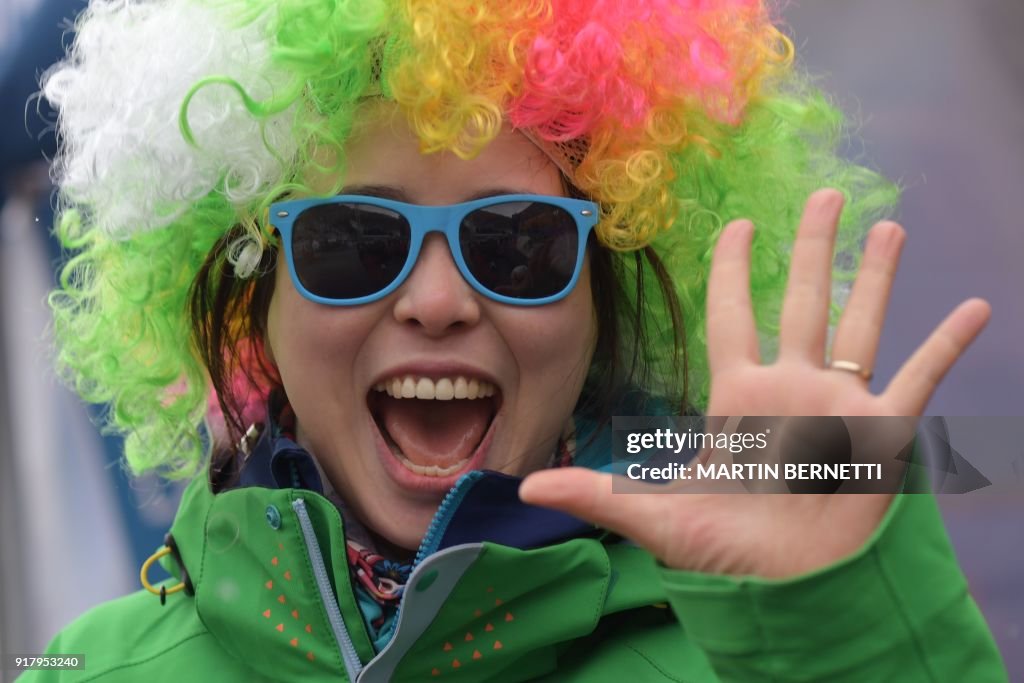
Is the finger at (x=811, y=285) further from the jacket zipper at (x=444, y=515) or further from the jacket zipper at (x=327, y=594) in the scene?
the jacket zipper at (x=327, y=594)

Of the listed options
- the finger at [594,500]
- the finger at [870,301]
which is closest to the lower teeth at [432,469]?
the finger at [594,500]

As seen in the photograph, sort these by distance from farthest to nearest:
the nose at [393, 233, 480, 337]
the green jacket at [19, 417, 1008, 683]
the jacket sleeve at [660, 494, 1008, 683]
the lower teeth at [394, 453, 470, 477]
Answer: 1. the lower teeth at [394, 453, 470, 477]
2. the nose at [393, 233, 480, 337]
3. the green jacket at [19, 417, 1008, 683]
4. the jacket sleeve at [660, 494, 1008, 683]

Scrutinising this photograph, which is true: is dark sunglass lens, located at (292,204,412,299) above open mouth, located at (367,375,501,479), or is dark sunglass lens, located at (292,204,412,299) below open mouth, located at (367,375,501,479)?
above

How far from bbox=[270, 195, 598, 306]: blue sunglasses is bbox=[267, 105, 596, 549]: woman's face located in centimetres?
2

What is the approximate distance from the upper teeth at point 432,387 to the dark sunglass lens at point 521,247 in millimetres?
165

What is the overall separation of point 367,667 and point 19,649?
6.30 ft

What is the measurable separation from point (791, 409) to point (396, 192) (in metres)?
0.79

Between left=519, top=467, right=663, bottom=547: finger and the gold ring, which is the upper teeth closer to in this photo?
left=519, top=467, right=663, bottom=547: finger

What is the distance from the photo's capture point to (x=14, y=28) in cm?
286

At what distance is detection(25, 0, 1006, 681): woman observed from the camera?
163 centimetres

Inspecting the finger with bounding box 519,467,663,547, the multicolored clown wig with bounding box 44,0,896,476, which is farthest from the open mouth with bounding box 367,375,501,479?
the finger with bounding box 519,467,663,547

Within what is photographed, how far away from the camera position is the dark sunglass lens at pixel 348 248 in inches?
67.5

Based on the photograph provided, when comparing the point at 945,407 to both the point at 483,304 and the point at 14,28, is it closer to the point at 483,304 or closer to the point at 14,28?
the point at 483,304

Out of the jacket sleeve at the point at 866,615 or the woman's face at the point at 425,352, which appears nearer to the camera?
the jacket sleeve at the point at 866,615
